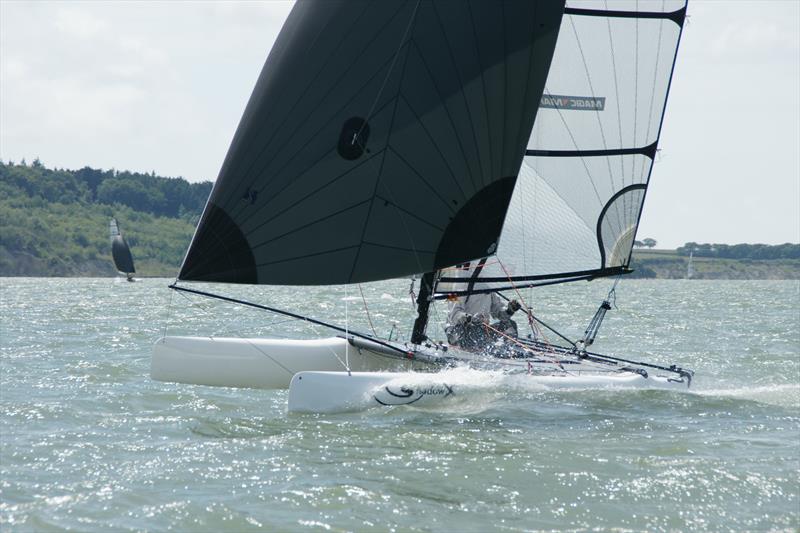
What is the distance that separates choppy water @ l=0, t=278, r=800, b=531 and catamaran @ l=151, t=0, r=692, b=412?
442mm

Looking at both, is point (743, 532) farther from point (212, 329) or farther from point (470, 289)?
point (212, 329)

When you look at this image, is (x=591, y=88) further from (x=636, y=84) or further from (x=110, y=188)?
(x=110, y=188)

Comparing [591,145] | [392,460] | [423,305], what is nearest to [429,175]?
[423,305]

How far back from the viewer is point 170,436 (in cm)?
819

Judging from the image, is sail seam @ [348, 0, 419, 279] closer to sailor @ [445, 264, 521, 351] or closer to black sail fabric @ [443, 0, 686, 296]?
sailor @ [445, 264, 521, 351]

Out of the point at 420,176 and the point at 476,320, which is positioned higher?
the point at 420,176

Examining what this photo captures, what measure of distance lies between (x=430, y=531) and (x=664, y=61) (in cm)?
633

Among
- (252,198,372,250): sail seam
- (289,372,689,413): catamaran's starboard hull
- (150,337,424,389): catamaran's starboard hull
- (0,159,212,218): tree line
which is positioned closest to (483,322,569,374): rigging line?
(289,372,689,413): catamaran's starboard hull

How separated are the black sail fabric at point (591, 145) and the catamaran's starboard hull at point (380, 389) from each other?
1.46m

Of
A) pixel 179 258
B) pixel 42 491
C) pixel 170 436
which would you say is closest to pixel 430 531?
pixel 42 491

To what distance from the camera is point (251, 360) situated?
32.9 feet

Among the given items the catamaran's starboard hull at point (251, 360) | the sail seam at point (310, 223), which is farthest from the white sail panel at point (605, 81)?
the catamaran's starboard hull at point (251, 360)

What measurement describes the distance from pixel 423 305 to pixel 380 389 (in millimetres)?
1552

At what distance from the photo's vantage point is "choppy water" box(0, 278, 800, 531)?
6098mm
